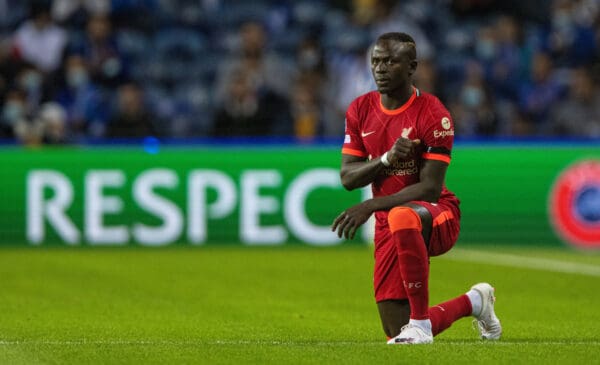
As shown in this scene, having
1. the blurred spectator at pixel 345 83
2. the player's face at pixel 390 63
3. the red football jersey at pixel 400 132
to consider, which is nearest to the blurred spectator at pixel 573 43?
the blurred spectator at pixel 345 83

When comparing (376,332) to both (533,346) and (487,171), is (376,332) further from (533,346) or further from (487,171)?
(487,171)

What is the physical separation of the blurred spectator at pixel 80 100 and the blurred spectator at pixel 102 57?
20 centimetres

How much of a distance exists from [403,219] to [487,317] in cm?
110

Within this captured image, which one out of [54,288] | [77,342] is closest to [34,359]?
[77,342]

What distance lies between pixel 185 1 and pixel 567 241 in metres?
6.66

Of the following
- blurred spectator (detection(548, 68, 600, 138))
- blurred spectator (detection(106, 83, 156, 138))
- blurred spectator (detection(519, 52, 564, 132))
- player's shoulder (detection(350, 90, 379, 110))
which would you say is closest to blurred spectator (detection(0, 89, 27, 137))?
blurred spectator (detection(106, 83, 156, 138))

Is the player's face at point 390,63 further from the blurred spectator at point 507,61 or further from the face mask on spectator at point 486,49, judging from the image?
the face mask on spectator at point 486,49

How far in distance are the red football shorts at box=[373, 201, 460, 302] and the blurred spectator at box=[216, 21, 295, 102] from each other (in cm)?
998

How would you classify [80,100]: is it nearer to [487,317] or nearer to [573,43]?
[573,43]

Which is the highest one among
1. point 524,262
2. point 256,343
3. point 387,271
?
point 387,271

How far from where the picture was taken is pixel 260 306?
1075cm

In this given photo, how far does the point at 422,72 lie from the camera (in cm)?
1717


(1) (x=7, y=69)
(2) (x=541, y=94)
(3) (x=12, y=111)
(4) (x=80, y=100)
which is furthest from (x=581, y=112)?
(1) (x=7, y=69)

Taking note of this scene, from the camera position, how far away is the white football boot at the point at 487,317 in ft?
27.0
